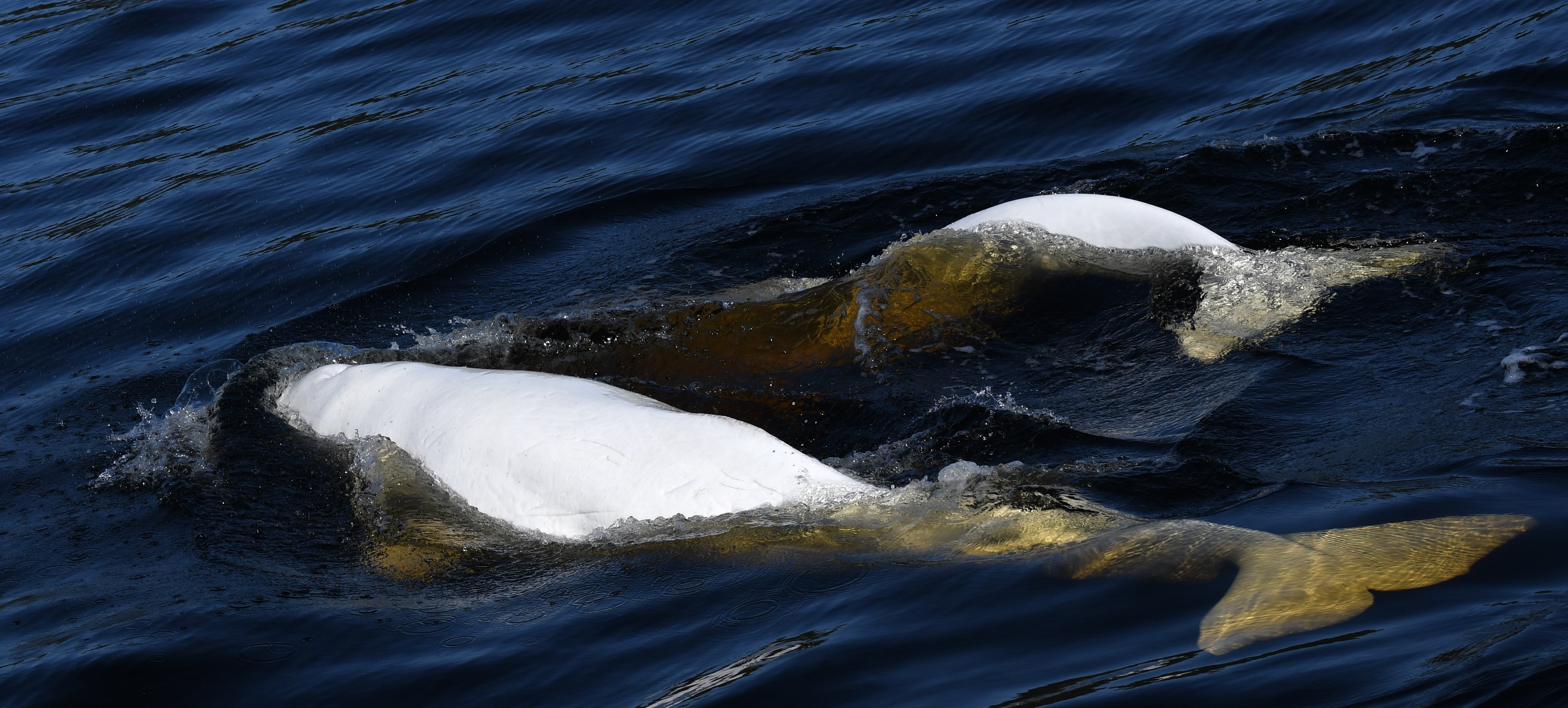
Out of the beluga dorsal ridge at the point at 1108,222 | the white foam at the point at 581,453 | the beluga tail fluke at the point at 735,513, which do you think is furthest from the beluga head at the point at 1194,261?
the white foam at the point at 581,453

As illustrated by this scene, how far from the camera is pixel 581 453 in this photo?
4961 millimetres

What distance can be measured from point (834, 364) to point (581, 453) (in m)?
1.53

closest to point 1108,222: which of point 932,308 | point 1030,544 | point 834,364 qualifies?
point 932,308

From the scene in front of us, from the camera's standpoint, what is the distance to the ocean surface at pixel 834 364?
3.94m

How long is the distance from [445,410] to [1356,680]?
358 centimetres

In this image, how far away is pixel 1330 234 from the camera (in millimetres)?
6805

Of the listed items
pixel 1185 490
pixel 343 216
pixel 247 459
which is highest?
pixel 343 216

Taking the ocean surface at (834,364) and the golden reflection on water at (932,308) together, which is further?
the golden reflection on water at (932,308)

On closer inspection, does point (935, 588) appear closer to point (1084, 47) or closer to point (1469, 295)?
point (1469, 295)

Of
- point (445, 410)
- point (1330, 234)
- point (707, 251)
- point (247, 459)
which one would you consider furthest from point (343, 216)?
point (1330, 234)

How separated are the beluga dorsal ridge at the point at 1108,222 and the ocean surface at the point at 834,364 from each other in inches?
8.2

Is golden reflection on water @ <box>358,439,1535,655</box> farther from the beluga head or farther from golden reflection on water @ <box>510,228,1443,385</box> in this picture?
the beluga head

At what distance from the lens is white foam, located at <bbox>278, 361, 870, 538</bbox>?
4781mm

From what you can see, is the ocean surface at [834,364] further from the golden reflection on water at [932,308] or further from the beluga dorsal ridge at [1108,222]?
the beluga dorsal ridge at [1108,222]
